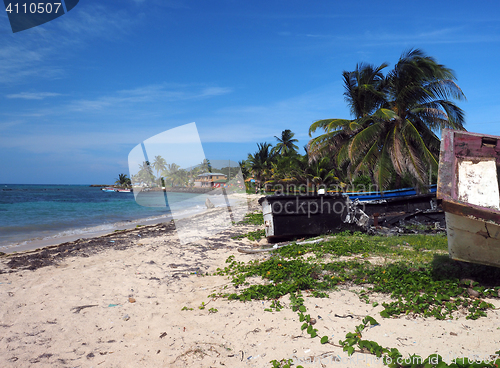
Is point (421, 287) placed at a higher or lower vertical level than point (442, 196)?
lower

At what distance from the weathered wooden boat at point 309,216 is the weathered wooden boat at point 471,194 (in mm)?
4129

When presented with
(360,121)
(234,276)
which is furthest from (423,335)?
(360,121)

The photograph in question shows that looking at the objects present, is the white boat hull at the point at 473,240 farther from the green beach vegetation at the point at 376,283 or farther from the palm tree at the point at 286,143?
the palm tree at the point at 286,143

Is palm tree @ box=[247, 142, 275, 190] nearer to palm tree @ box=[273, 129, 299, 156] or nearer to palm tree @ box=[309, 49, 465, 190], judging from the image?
palm tree @ box=[273, 129, 299, 156]

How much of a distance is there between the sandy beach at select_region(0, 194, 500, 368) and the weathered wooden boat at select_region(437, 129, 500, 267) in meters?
0.82

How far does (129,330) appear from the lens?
13.4ft

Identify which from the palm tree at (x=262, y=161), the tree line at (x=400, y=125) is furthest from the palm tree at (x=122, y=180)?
the tree line at (x=400, y=125)

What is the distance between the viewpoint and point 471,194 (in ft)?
14.3

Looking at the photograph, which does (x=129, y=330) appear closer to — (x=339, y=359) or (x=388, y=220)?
(x=339, y=359)

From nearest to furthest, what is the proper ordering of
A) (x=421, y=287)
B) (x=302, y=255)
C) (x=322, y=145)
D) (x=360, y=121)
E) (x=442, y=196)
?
(x=442, y=196), (x=421, y=287), (x=302, y=255), (x=360, y=121), (x=322, y=145)

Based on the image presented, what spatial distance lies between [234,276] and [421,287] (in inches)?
134

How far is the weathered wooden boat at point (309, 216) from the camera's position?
8695 millimetres

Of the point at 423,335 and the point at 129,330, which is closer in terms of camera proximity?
the point at 423,335

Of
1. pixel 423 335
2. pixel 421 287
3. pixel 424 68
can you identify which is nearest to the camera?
pixel 423 335
